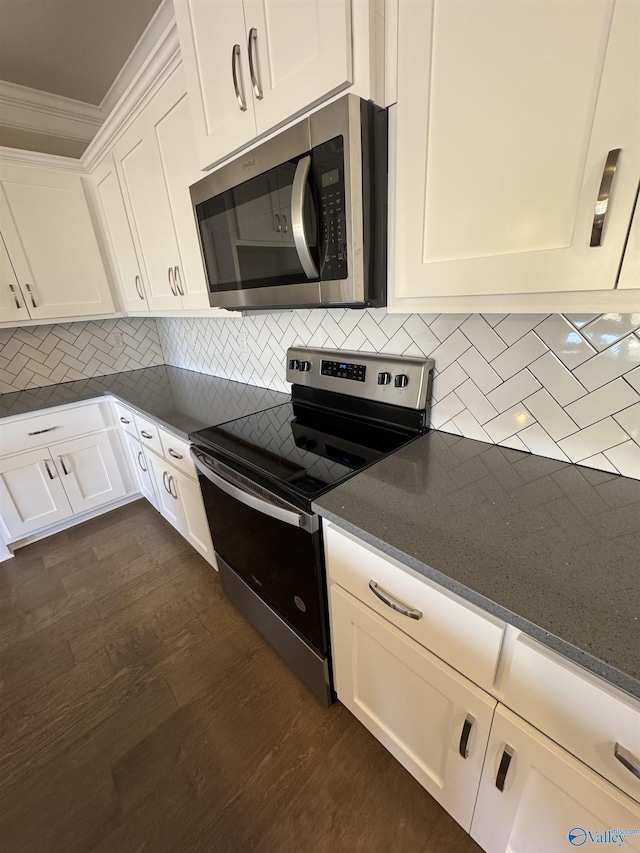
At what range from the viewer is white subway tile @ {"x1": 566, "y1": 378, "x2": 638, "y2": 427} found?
0.84m

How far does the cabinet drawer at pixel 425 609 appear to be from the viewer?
2.18 feet

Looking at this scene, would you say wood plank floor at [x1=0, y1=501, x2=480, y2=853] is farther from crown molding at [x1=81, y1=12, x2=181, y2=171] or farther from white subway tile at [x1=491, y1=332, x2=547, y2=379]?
crown molding at [x1=81, y1=12, x2=181, y2=171]

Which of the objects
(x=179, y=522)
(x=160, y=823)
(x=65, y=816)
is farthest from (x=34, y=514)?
(x=160, y=823)

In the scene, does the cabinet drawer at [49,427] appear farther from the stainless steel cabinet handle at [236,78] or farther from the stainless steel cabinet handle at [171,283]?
the stainless steel cabinet handle at [236,78]

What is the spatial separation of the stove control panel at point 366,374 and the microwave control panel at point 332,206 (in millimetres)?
449

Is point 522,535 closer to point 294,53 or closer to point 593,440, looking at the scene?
point 593,440

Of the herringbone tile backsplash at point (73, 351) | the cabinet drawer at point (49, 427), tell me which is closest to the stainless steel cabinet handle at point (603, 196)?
the cabinet drawer at point (49, 427)

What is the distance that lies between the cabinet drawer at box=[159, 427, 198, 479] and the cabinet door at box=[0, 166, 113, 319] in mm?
1241

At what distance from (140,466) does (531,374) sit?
228 centimetres

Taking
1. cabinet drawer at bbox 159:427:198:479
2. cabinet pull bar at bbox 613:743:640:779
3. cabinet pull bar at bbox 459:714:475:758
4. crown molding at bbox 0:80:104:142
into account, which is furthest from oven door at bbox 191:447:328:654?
crown molding at bbox 0:80:104:142

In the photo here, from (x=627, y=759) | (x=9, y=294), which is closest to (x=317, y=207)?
(x=627, y=759)

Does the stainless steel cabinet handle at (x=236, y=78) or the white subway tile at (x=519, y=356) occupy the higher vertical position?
the stainless steel cabinet handle at (x=236, y=78)

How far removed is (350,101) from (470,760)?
4.81 feet

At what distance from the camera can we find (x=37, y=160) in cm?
200
